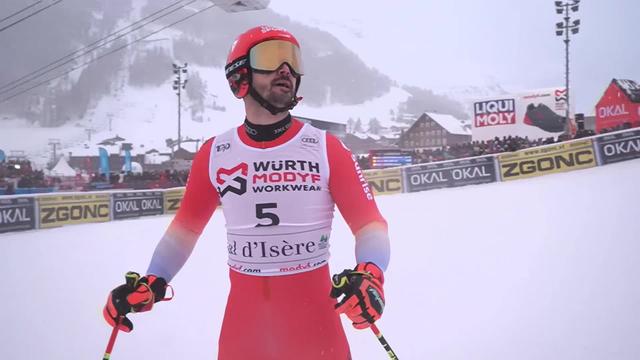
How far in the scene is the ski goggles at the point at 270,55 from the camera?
6.11ft

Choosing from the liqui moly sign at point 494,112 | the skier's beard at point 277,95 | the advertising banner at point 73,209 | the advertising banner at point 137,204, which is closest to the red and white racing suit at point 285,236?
the skier's beard at point 277,95

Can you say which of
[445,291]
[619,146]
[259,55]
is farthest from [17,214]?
[619,146]

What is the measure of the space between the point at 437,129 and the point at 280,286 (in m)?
45.5

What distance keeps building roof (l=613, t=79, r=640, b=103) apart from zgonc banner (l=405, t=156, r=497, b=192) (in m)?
11.0

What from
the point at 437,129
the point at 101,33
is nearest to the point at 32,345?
the point at 437,129

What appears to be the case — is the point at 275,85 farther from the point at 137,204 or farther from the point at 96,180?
the point at 96,180

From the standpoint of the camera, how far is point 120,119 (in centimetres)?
10862

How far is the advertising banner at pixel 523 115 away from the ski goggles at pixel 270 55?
29.2 m

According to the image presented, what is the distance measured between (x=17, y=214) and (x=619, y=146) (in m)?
19.9

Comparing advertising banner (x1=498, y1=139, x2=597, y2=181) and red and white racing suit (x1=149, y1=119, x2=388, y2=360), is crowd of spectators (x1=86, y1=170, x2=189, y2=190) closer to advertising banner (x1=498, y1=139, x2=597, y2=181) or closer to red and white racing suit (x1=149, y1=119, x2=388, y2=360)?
advertising banner (x1=498, y1=139, x2=597, y2=181)

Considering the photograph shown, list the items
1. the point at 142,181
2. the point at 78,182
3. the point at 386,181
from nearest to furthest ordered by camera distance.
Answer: the point at 386,181 → the point at 142,181 → the point at 78,182

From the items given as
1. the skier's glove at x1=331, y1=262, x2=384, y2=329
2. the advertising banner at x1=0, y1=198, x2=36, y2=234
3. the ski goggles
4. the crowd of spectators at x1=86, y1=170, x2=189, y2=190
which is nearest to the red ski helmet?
the ski goggles

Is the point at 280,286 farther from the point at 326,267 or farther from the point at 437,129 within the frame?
the point at 437,129

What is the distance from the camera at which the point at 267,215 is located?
1.80 metres
